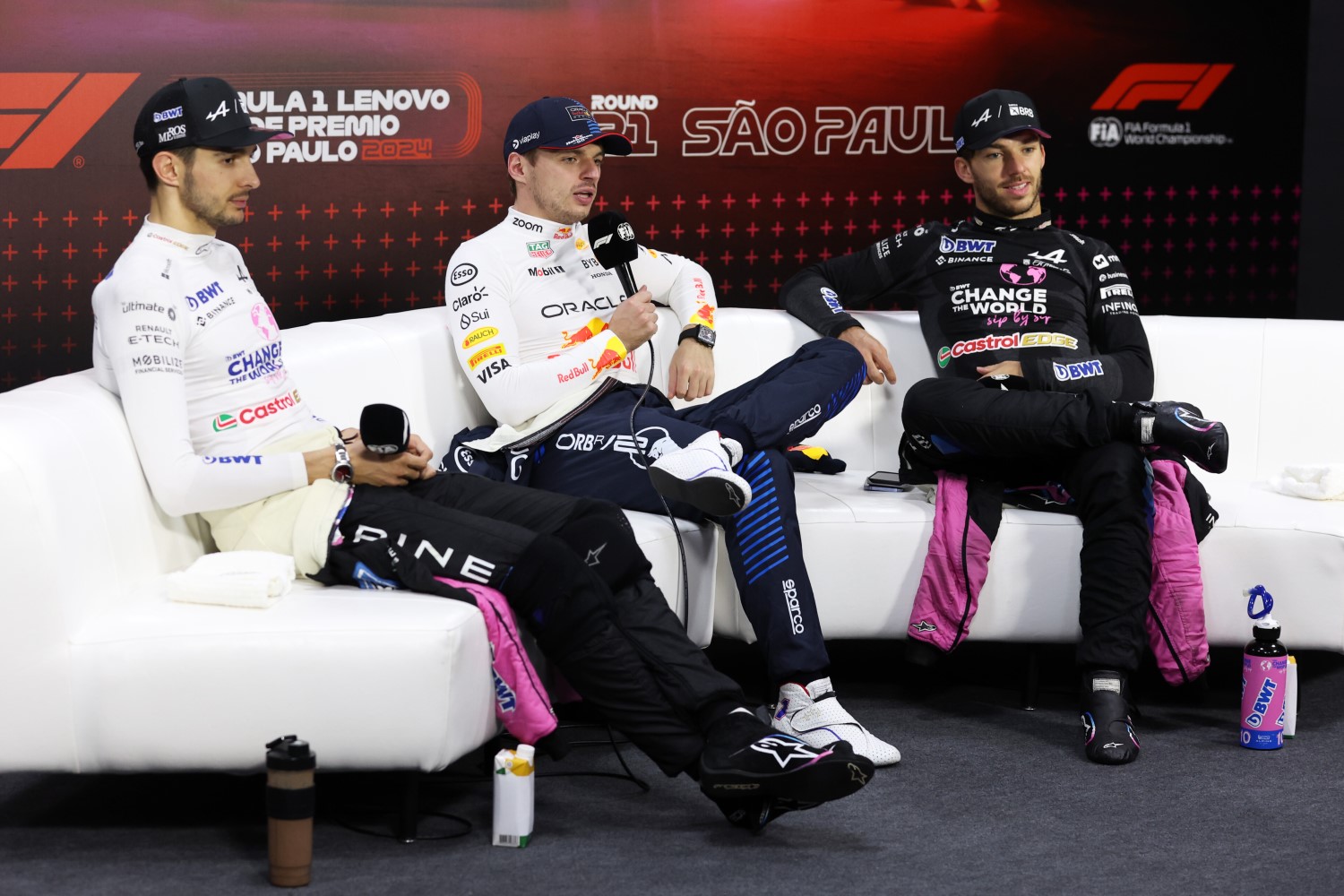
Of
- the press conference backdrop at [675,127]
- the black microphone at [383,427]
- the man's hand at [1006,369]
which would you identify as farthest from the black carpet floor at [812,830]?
the press conference backdrop at [675,127]

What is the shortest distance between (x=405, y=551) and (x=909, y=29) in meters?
2.51

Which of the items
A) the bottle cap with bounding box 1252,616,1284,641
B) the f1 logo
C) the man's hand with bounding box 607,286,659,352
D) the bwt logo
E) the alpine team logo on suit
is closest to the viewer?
the alpine team logo on suit

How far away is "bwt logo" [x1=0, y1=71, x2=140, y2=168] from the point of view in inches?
155

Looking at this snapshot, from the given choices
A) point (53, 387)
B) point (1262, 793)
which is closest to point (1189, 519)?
point (1262, 793)

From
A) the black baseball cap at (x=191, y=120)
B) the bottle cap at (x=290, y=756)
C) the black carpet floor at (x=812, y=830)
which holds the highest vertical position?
the black baseball cap at (x=191, y=120)

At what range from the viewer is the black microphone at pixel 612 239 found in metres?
3.41

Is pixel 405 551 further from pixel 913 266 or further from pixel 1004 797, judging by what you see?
pixel 913 266

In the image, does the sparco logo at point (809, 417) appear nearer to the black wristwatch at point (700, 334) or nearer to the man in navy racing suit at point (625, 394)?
the man in navy racing suit at point (625, 394)

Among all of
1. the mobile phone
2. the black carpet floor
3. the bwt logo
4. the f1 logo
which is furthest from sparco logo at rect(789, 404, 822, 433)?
the bwt logo

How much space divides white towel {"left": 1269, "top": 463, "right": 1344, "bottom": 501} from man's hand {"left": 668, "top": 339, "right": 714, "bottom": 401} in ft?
4.37

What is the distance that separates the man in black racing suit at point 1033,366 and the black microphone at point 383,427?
1244 millimetres

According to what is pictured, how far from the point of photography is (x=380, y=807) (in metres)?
2.81

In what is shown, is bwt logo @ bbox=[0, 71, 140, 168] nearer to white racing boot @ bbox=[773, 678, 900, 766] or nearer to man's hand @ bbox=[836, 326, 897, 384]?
man's hand @ bbox=[836, 326, 897, 384]

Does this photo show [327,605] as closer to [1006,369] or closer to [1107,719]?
[1107,719]
